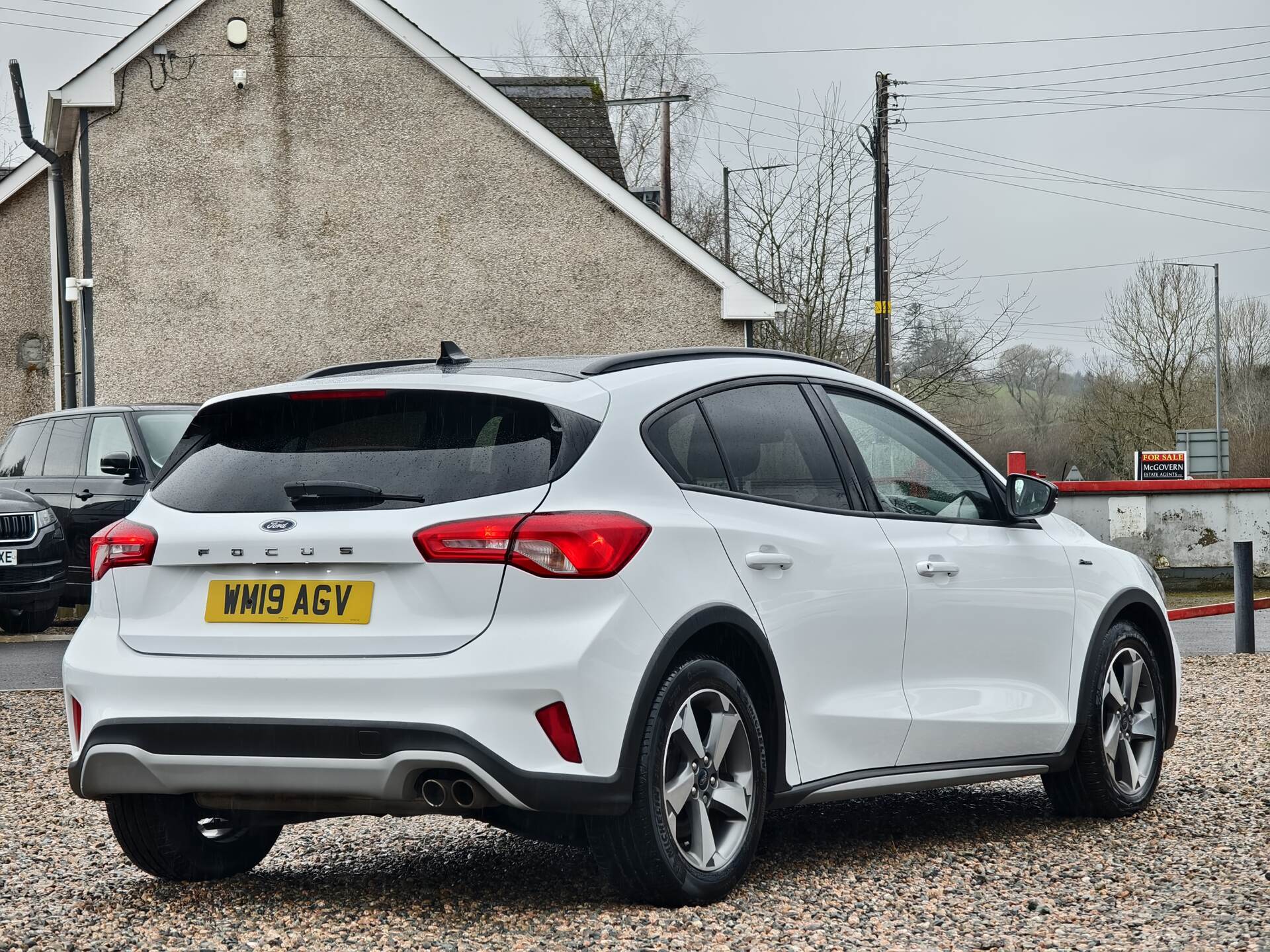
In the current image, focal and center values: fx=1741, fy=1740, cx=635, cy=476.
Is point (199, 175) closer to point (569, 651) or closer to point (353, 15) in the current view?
point (353, 15)

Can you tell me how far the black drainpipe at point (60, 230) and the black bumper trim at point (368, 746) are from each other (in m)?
19.1

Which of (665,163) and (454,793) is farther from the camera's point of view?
(665,163)

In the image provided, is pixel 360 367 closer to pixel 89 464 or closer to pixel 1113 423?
pixel 89 464

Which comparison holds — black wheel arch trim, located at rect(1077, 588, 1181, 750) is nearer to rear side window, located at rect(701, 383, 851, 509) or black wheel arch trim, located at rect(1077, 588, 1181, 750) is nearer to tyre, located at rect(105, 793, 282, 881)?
rear side window, located at rect(701, 383, 851, 509)

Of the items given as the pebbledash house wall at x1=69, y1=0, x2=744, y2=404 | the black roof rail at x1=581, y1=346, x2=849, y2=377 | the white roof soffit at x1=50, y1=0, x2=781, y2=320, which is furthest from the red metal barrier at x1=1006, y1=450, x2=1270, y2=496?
the black roof rail at x1=581, y1=346, x2=849, y2=377

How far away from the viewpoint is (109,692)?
4.80 m

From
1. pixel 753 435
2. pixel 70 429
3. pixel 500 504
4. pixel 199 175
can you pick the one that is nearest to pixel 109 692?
pixel 500 504

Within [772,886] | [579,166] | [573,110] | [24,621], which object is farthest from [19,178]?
[772,886]

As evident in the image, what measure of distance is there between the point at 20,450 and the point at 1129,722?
494 inches

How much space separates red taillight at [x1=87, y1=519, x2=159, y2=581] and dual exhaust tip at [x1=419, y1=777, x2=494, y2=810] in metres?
1.07

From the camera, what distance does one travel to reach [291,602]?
461 cm

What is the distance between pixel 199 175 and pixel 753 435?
768 inches

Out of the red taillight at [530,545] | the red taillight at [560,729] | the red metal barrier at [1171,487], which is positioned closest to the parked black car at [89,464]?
the red taillight at [530,545]

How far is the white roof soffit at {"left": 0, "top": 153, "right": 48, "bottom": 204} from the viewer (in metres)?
29.0
